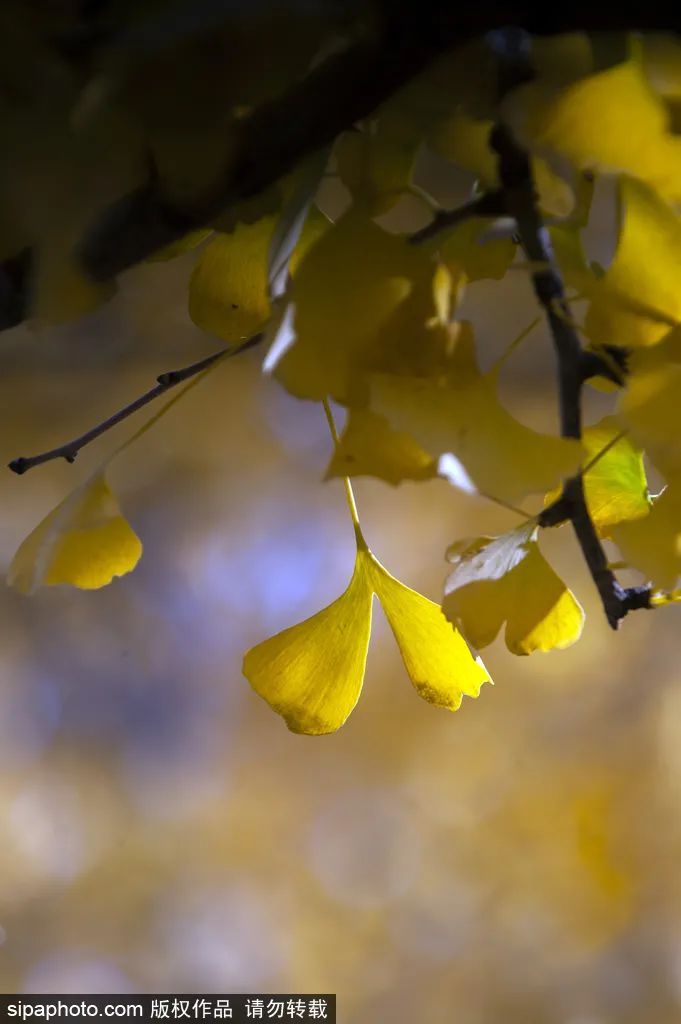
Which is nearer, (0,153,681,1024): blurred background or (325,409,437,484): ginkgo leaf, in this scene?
(325,409,437,484): ginkgo leaf

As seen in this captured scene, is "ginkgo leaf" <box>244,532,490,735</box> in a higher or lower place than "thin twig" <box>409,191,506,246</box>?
lower

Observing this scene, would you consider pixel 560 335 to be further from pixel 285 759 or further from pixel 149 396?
pixel 285 759

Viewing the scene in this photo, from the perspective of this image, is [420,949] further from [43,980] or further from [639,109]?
[639,109]

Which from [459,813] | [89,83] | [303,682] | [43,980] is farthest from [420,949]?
[89,83]

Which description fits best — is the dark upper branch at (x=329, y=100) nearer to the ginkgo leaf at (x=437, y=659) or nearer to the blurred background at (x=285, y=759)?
the ginkgo leaf at (x=437, y=659)

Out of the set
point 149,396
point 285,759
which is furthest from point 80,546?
point 285,759

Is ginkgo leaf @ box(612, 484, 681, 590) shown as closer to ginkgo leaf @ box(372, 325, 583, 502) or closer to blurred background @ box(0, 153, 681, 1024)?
ginkgo leaf @ box(372, 325, 583, 502)

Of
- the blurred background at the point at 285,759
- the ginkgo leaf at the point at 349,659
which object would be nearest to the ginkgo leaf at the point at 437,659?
the ginkgo leaf at the point at 349,659

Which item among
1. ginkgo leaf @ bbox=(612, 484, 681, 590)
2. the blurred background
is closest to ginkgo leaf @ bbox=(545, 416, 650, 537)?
ginkgo leaf @ bbox=(612, 484, 681, 590)
